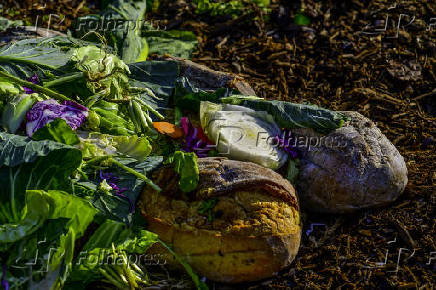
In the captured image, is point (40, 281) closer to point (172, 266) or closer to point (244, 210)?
point (172, 266)

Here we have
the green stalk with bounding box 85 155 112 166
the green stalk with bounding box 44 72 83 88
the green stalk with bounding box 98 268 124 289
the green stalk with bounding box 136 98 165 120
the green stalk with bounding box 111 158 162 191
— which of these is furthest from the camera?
the green stalk with bounding box 136 98 165 120

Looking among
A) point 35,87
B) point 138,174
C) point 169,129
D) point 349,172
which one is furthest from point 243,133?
point 35,87

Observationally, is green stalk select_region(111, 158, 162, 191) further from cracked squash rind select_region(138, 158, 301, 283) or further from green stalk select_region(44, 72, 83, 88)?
green stalk select_region(44, 72, 83, 88)

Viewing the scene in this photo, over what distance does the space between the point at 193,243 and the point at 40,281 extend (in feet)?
3.37

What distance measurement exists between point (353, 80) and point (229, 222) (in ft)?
8.71

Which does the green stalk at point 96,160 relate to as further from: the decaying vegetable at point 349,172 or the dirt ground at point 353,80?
the decaying vegetable at point 349,172

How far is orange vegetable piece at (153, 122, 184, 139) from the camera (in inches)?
211

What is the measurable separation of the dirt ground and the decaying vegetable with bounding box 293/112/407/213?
0.14 metres

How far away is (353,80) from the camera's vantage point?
6.53m

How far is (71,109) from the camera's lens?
16.5ft

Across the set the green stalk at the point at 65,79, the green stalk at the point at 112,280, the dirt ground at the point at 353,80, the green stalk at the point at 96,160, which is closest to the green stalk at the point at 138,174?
the green stalk at the point at 96,160

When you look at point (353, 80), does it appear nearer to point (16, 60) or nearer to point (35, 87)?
point (35, 87)

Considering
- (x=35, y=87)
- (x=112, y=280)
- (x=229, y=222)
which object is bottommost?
(x=112, y=280)

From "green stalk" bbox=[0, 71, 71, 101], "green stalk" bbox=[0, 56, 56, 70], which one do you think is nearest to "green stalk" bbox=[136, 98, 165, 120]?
"green stalk" bbox=[0, 71, 71, 101]
